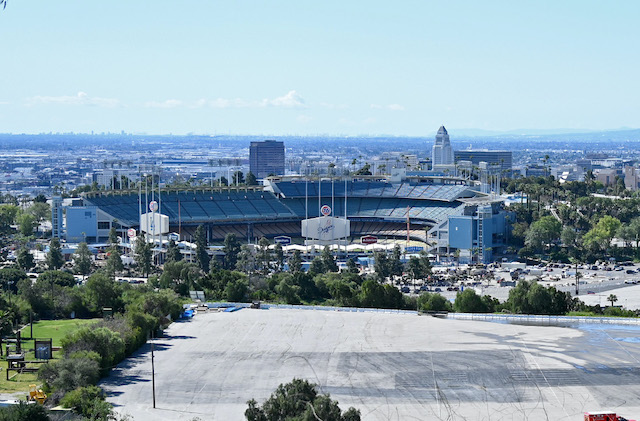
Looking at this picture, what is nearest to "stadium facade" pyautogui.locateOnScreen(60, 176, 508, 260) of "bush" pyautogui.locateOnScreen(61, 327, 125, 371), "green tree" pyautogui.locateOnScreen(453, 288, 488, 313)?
"green tree" pyautogui.locateOnScreen(453, 288, 488, 313)

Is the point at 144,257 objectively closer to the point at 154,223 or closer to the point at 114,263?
the point at 114,263

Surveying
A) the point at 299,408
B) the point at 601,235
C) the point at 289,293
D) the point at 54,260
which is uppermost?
the point at 299,408

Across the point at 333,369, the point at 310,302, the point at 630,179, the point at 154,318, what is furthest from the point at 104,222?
the point at 630,179

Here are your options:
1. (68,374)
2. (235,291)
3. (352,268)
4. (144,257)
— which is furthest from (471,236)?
(68,374)

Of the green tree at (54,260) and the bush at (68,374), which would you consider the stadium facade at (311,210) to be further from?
the bush at (68,374)

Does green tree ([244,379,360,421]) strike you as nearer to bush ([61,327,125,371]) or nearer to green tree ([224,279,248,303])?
bush ([61,327,125,371])
